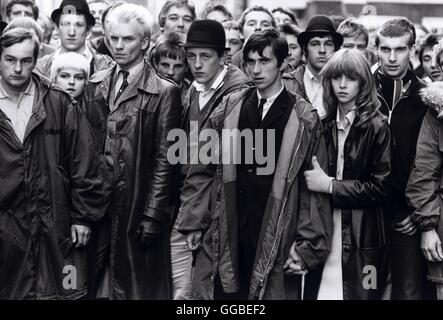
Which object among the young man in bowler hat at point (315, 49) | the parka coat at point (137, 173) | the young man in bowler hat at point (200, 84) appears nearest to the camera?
the parka coat at point (137, 173)

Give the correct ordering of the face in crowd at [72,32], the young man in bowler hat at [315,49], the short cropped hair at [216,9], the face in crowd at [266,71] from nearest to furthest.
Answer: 1. the face in crowd at [266,71]
2. the young man in bowler hat at [315,49]
3. the face in crowd at [72,32]
4. the short cropped hair at [216,9]

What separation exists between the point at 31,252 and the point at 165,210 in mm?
996

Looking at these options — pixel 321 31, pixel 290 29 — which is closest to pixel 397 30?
pixel 321 31

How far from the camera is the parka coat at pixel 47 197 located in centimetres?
551

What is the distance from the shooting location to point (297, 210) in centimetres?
555

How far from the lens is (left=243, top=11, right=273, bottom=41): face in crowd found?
8.29m

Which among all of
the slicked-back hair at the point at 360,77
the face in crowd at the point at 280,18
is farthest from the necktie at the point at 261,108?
the face in crowd at the point at 280,18

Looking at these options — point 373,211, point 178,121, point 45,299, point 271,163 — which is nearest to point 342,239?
point 373,211

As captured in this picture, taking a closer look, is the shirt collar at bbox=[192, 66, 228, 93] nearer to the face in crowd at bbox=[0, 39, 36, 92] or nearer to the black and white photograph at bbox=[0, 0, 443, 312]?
the black and white photograph at bbox=[0, 0, 443, 312]

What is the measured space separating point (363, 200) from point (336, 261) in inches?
17.2

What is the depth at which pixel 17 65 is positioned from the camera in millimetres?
5586

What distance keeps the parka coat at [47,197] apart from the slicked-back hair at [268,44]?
124cm

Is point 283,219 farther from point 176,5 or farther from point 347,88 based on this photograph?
point 176,5

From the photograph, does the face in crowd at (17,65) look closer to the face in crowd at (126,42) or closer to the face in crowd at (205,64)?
the face in crowd at (126,42)
